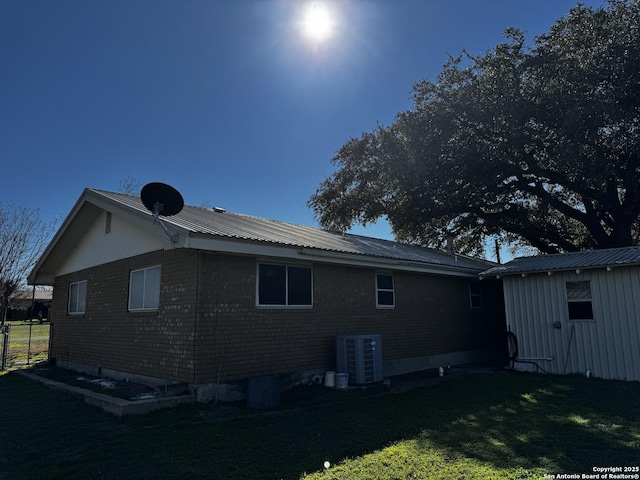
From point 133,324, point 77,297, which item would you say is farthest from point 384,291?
point 77,297

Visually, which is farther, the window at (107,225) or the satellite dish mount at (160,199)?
the window at (107,225)

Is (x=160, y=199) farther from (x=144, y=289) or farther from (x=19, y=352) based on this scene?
(x=19, y=352)

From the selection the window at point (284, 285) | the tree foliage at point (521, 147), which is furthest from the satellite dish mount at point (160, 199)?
the tree foliage at point (521, 147)

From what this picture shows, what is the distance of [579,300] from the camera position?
36.9 feet

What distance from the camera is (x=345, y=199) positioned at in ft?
76.4

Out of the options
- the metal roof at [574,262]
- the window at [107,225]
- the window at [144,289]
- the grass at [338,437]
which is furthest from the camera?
the window at [107,225]

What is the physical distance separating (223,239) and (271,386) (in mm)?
2737

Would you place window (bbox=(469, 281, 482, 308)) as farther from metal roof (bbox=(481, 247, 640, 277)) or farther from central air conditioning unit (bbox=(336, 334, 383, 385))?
central air conditioning unit (bbox=(336, 334, 383, 385))

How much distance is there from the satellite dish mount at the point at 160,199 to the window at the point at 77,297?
5.69 meters

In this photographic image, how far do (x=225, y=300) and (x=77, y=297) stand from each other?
23.5 feet

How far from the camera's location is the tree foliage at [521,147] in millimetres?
16031

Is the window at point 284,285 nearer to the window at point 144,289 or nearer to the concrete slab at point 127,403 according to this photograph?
the window at point 144,289

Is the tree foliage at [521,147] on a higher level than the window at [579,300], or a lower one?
higher

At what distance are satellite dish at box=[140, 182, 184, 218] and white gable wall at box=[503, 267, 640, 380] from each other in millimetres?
9033
